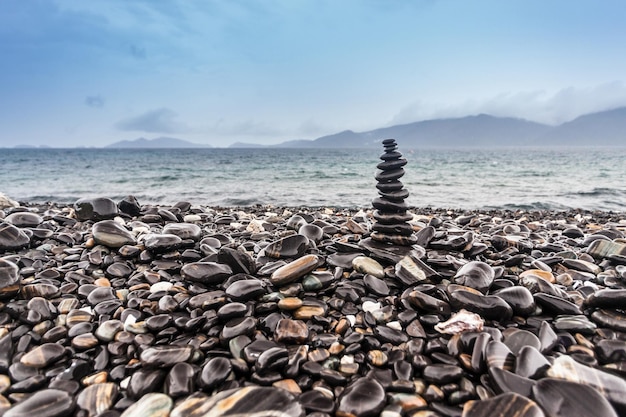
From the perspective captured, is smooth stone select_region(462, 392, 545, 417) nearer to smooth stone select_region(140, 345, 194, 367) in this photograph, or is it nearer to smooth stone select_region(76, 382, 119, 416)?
smooth stone select_region(140, 345, 194, 367)

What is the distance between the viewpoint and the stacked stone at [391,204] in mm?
4680

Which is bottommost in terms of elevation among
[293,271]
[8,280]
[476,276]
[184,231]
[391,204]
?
[476,276]

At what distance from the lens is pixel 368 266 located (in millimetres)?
3902

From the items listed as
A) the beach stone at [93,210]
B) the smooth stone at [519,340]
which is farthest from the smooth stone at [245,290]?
the beach stone at [93,210]

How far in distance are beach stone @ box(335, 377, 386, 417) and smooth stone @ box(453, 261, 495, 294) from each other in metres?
1.66

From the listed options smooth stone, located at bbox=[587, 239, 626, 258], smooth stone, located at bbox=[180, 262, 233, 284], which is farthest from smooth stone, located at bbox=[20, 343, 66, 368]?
smooth stone, located at bbox=[587, 239, 626, 258]

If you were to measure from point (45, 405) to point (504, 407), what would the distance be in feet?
9.41

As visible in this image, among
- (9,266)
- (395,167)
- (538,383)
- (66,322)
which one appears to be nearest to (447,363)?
(538,383)

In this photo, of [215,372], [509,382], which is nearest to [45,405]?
[215,372]

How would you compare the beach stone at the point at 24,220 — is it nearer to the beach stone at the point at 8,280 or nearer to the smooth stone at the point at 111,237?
the smooth stone at the point at 111,237

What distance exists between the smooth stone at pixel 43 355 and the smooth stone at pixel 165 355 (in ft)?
2.28

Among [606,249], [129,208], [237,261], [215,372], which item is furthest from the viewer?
A: [129,208]

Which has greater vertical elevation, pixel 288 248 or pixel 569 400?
pixel 288 248

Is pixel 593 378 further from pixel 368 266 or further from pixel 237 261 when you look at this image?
pixel 237 261
